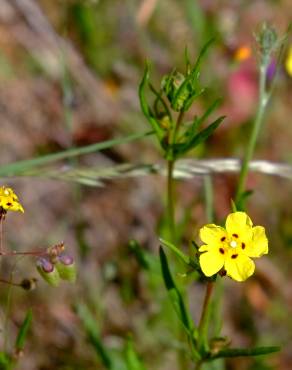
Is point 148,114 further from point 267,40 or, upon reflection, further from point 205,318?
point 205,318

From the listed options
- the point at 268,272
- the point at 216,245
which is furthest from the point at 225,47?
the point at 216,245

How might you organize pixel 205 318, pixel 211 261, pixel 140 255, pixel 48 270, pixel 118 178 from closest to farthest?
pixel 211 261, pixel 48 270, pixel 205 318, pixel 140 255, pixel 118 178

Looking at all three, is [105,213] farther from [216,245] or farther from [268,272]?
[216,245]

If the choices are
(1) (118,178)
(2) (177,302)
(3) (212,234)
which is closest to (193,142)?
(3) (212,234)

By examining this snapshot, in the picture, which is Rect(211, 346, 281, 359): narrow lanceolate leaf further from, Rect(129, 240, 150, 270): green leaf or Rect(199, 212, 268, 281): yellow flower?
Rect(129, 240, 150, 270): green leaf

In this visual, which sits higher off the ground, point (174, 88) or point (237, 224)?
point (174, 88)

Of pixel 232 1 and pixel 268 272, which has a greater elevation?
pixel 232 1
